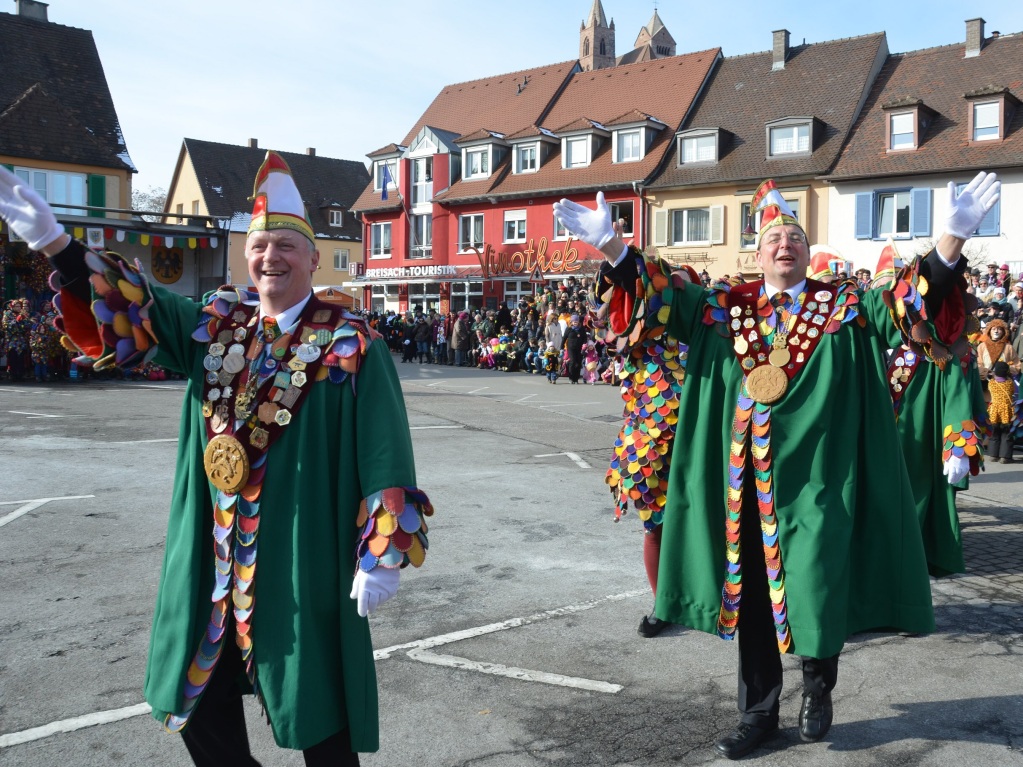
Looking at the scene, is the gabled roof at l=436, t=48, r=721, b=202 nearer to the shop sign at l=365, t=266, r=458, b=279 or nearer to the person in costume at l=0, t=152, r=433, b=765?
the shop sign at l=365, t=266, r=458, b=279

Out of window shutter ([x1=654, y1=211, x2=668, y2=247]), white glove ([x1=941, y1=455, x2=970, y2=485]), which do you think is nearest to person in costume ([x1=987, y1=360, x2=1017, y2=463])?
white glove ([x1=941, y1=455, x2=970, y2=485])

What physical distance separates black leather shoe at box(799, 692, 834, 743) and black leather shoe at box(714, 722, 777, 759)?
0.40ft

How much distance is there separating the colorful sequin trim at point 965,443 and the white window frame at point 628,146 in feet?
103

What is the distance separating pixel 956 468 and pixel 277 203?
4.41 meters

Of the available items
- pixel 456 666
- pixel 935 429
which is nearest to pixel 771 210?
pixel 456 666

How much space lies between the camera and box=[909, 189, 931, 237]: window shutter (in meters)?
28.9

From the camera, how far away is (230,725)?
2.94 meters

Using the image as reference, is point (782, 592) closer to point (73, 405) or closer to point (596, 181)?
point (73, 405)

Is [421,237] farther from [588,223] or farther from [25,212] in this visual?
[25,212]

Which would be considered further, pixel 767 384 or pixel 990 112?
pixel 990 112

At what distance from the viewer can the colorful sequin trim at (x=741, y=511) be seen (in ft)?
12.2

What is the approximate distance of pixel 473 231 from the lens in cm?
4125

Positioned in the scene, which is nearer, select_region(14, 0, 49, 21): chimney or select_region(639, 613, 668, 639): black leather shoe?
select_region(639, 613, 668, 639): black leather shoe

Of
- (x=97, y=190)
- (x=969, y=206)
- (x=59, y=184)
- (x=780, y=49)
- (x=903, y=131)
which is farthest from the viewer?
(x=780, y=49)
